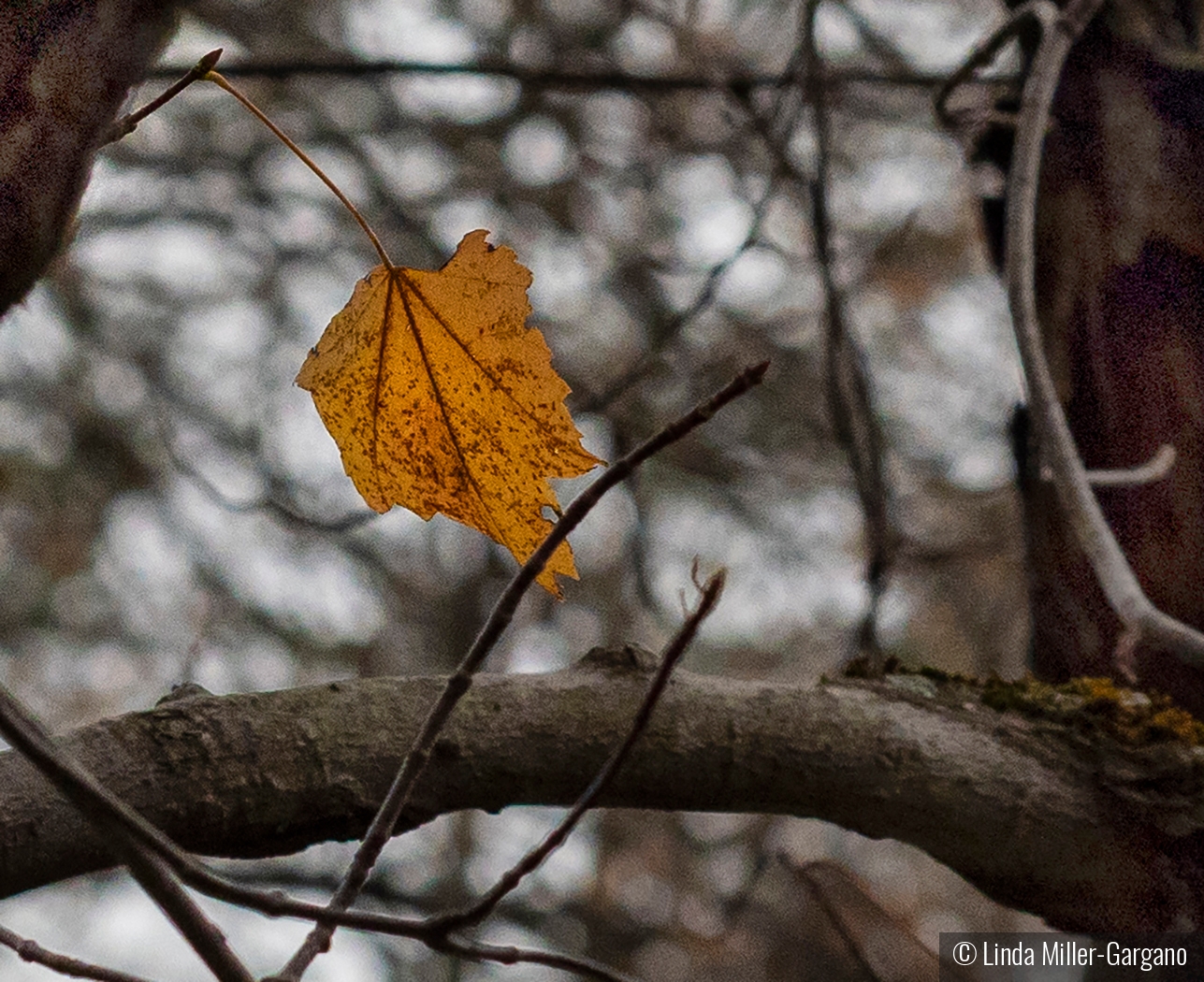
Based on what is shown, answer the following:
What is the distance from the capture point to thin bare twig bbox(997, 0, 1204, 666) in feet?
2.90

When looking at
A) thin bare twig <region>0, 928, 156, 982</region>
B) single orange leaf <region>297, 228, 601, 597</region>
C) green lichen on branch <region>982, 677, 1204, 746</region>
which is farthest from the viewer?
green lichen on branch <region>982, 677, 1204, 746</region>

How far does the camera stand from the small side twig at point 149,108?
652 millimetres

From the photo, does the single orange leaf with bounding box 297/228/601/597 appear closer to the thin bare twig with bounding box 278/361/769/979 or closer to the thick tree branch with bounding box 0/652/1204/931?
the thick tree branch with bounding box 0/652/1204/931

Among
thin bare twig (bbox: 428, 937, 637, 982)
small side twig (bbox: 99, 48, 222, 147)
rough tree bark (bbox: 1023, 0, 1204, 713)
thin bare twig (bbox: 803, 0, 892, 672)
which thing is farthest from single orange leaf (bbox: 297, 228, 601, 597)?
thin bare twig (bbox: 803, 0, 892, 672)

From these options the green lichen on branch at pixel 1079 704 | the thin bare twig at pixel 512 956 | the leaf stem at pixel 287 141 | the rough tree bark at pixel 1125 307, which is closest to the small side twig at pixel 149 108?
the leaf stem at pixel 287 141

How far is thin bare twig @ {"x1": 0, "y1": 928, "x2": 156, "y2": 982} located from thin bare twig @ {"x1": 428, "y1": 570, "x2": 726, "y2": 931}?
0.17 metres

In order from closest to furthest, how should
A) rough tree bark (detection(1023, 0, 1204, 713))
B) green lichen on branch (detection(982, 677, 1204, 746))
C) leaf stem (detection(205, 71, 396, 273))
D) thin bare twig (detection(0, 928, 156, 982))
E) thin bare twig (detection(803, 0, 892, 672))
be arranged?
thin bare twig (detection(0, 928, 156, 982))
leaf stem (detection(205, 71, 396, 273))
green lichen on branch (detection(982, 677, 1204, 746))
rough tree bark (detection(1023, 0, 1204, 713))
thin bare twig (detection(803, 0, 892, 672))

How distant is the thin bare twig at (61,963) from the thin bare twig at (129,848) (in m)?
0.10

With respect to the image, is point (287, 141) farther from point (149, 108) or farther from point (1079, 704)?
point (1079, 704)

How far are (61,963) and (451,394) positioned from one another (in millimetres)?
476

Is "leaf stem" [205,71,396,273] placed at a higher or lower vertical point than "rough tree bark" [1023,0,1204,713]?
lower

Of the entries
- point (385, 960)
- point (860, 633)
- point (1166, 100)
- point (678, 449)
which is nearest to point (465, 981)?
point (385, 960)

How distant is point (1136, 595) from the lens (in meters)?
0.90

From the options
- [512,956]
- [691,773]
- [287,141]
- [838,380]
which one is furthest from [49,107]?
[838,380]
